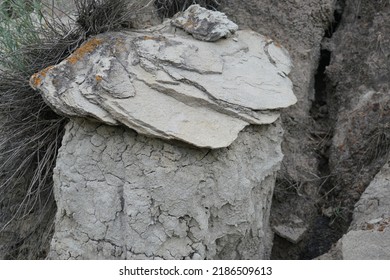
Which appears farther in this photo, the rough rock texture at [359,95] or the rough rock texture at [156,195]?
the rough rock texture at [359,95]

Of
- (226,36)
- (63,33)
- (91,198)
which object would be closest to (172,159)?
(91,198)

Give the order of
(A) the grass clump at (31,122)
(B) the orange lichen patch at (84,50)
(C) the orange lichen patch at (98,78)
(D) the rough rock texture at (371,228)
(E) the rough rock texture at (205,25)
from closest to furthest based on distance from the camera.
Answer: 1. (D) the rough rock texture at (371,228)
2. (C) the orange lichen patch at (98,78)
3. (B) the orange lichen patch at (84,50)
4. (E) the rough rock texture at (205,25)
5. (A) the grass clump at (31,122)

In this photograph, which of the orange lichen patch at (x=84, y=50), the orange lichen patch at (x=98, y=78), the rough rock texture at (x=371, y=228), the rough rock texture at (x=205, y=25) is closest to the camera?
the rough rock texture at (x=371, y=228)

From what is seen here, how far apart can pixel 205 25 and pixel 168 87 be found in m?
0.42

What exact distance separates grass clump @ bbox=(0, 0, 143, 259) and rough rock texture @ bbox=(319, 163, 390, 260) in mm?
1286

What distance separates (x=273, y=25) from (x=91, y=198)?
1.35 metres

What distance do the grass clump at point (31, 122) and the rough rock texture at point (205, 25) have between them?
28 cm

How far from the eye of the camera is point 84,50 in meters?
2.41

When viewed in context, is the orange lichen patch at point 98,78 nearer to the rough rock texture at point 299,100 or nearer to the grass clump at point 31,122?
the grass clump at point 31,122

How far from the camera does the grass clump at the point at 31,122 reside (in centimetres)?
269

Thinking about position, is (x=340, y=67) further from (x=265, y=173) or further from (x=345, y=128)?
(x=265, y=173)

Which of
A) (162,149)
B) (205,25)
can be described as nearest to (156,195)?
(162,149)

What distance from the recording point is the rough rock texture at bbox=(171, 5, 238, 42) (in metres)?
2.55

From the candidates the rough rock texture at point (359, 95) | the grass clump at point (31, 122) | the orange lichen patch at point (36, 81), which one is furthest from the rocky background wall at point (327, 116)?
the grass clump at point (31, 122)
